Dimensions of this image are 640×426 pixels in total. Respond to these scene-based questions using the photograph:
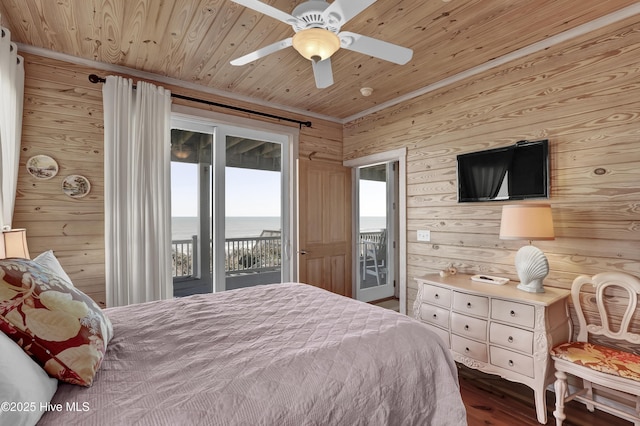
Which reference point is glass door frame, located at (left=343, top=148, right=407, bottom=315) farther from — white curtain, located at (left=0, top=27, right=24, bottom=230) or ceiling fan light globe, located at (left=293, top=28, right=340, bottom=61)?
white curtain, located at (left=0, top=27, right=24, bottom=230)

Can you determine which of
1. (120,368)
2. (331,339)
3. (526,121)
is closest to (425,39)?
(526,121)

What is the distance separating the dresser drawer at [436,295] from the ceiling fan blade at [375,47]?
182cm

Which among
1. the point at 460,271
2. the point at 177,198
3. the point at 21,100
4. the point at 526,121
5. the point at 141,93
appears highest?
the point at 141,93

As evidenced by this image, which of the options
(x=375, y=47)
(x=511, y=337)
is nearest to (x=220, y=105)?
(x=375, y=47)

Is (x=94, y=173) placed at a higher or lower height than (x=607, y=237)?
higher

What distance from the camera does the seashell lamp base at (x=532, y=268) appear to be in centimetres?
224

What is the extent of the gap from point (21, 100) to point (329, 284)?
3.49 meters

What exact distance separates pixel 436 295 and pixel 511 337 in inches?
24.8

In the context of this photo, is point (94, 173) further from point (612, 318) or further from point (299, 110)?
point (612, 318)

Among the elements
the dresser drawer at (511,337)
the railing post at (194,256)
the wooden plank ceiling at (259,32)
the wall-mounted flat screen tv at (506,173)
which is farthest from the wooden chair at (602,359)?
the railing post at (194,256)

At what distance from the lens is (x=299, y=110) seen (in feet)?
13.1

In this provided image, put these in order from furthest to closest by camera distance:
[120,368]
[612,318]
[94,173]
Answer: [94,173] → [612,318] → [120,368]

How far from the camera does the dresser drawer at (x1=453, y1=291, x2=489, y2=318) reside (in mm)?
2340

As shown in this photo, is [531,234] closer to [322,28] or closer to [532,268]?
[532,268]
